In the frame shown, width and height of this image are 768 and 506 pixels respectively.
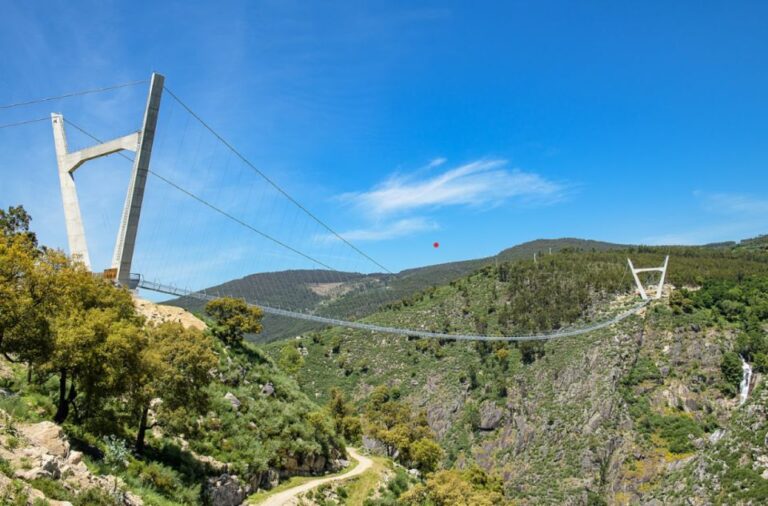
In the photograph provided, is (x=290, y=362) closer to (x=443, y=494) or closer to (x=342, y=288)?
(x=443, y=494)

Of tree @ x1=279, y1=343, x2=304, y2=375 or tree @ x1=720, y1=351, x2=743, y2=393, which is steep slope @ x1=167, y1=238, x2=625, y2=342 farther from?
tree @ x1=720, y1=351, x2=743, y2=393

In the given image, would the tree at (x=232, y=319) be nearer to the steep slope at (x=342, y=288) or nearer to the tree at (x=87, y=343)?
the tree at (x=87, y=343)

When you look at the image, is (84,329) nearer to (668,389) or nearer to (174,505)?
(174,505)

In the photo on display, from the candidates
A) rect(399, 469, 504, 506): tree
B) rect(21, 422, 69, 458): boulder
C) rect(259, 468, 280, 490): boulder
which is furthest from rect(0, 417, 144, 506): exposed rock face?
rect(399, 469, 504, 506): tree

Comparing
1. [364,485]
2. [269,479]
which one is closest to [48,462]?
[269,479]

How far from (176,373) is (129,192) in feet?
33.1

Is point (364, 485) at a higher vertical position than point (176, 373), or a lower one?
lower

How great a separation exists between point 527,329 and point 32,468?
223 ft

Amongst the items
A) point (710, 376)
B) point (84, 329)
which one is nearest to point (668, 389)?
point (710, 376)

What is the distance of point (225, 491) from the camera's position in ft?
64.2

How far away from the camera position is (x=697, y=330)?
5762 cm

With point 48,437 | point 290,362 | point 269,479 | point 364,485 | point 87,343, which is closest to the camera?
point 48,437

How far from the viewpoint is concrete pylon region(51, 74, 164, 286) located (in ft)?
78.1

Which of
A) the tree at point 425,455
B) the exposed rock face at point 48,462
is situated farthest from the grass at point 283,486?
the tree at point 425,455
